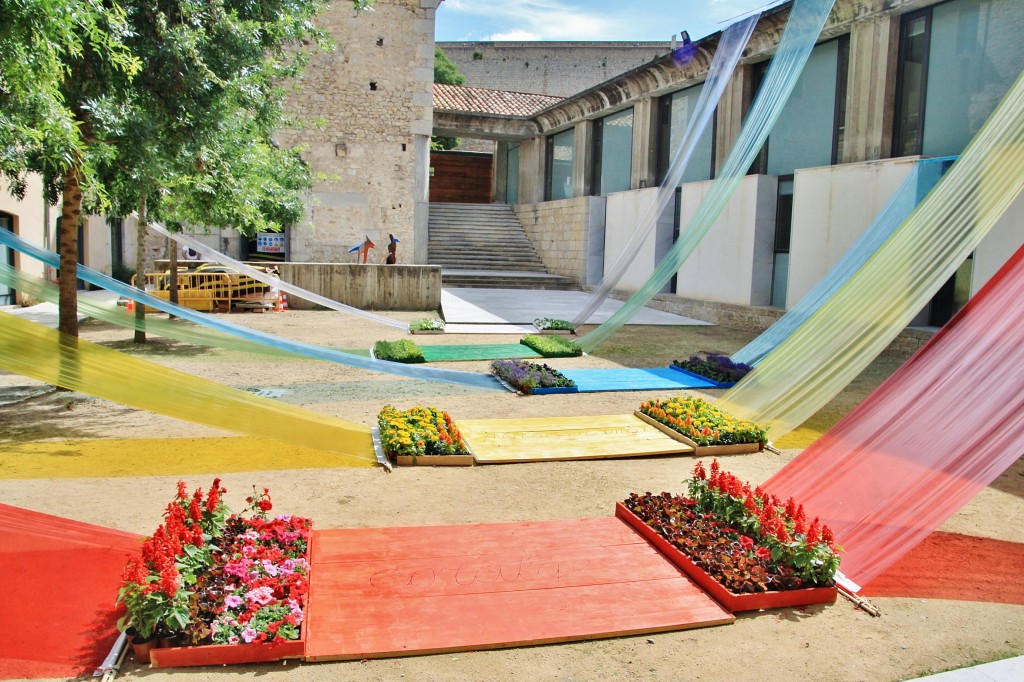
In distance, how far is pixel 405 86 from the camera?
20.9 m

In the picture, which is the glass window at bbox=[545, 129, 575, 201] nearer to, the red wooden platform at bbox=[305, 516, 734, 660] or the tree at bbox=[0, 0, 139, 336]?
the tree at bbox=[0, 0, 139, 336]

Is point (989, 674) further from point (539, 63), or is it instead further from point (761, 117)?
point (539, 63)

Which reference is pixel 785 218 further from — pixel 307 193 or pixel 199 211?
pixel 307 193

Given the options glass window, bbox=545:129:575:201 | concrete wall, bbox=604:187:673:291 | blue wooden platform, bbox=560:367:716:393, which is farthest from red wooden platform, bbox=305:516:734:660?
glass window, bbox=545:129:575:201

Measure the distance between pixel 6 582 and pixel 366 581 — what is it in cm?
166

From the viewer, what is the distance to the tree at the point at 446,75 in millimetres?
33469

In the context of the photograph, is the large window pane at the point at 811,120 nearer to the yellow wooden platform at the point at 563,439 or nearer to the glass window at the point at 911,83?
the glass window at the point at 911,83

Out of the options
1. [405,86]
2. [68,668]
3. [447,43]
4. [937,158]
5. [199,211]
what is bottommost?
[68,668]

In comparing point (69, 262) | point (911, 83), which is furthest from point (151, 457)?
point (911, 83)

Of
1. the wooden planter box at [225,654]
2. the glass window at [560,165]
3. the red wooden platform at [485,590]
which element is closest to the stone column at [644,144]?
the glass window at [560,165]

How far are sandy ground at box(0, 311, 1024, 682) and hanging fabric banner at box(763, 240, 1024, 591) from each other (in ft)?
1.43

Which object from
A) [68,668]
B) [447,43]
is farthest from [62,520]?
[447,43]

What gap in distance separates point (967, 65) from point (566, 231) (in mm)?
11854

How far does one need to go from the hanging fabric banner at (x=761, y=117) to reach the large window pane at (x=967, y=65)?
10.8ft
